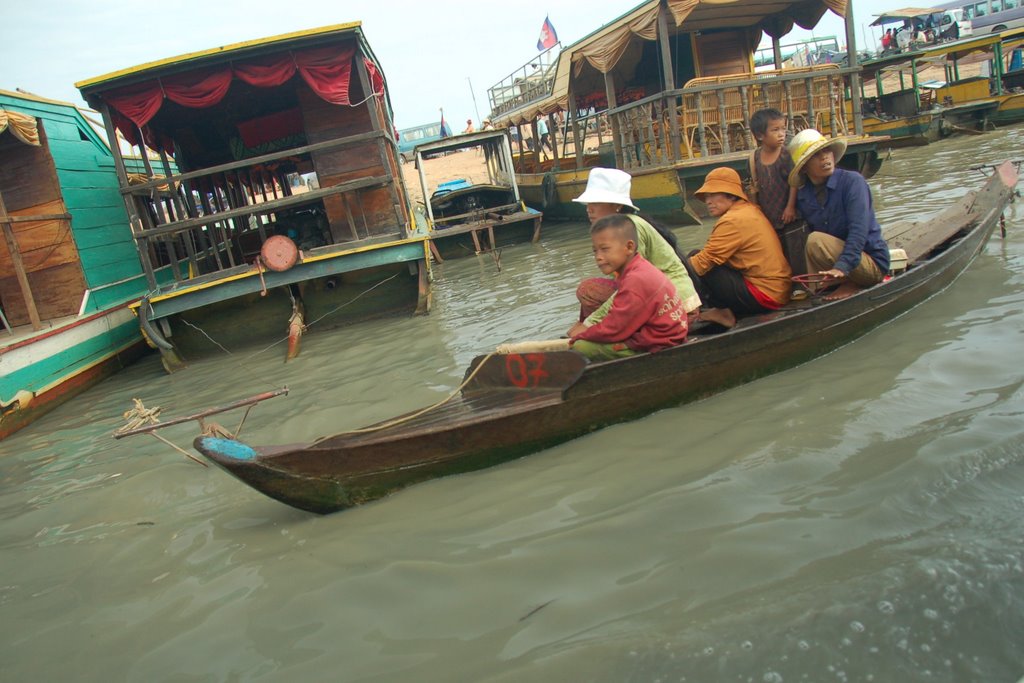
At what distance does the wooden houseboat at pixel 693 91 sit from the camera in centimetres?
1013

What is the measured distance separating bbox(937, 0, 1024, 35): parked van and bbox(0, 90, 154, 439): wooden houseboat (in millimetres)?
35800

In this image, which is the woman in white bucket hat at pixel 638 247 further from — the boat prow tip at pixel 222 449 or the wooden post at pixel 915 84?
the wooden post at pixel 915 84

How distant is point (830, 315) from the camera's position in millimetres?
4348

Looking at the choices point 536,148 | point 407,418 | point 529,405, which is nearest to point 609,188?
point 529,405

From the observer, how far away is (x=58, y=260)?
8.75 meters

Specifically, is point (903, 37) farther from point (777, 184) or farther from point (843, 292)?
point (843, 292)

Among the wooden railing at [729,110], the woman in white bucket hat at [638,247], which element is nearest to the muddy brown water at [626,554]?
the woman in white bucket hat at [638,247]

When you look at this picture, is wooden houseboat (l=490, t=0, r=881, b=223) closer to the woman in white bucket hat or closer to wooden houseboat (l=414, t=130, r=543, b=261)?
wooden houseboat (l=414, t=130, r=543, b=261)

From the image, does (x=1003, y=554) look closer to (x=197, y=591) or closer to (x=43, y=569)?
(x=197, y=591)

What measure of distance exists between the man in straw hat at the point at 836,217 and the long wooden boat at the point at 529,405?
197 mm

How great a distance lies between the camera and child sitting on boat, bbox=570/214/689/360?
3.68 meters

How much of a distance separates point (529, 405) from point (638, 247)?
1.25m

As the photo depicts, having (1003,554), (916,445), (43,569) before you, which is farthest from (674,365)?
(43,569)

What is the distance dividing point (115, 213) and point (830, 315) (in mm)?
10667
